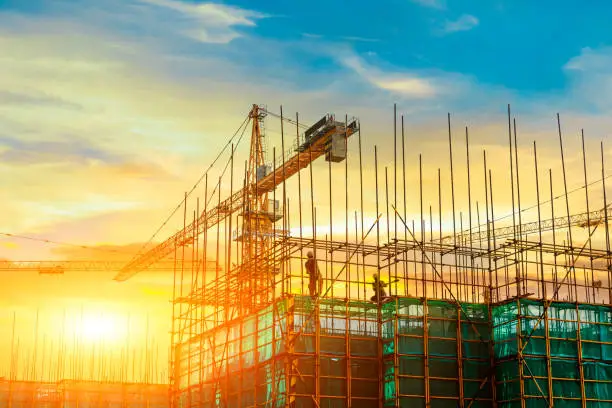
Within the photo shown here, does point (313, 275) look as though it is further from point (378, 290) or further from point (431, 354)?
point (431, 354)

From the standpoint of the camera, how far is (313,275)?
34.0 meters

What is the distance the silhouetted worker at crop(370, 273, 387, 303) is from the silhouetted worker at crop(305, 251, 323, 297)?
204 centimetres

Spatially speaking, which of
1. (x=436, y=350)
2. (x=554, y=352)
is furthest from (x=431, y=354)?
(x=554, y=352)

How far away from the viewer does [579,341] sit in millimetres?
33156

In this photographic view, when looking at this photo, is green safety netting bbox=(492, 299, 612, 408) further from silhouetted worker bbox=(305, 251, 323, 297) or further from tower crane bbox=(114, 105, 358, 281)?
tower crane bbox=(114, 105, 358, 281)

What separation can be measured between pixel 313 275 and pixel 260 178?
27954 millimetres

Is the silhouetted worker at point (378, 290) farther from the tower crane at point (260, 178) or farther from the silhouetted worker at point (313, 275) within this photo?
the tower crane at point (260, 178)

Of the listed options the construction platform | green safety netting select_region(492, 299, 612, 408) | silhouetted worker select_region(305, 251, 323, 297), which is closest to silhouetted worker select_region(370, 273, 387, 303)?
the construction platform

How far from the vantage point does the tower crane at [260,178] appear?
4750 cm

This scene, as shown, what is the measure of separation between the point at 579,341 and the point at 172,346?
19.3 m

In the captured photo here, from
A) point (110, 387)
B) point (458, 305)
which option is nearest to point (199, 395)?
point (458, 305)

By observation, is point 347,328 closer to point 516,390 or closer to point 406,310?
point 406,310

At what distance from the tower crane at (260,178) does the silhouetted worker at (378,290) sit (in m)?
8.33

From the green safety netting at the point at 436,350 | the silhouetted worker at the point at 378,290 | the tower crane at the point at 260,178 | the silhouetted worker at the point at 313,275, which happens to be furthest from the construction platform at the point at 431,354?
the tower crane at the point at 260,178
